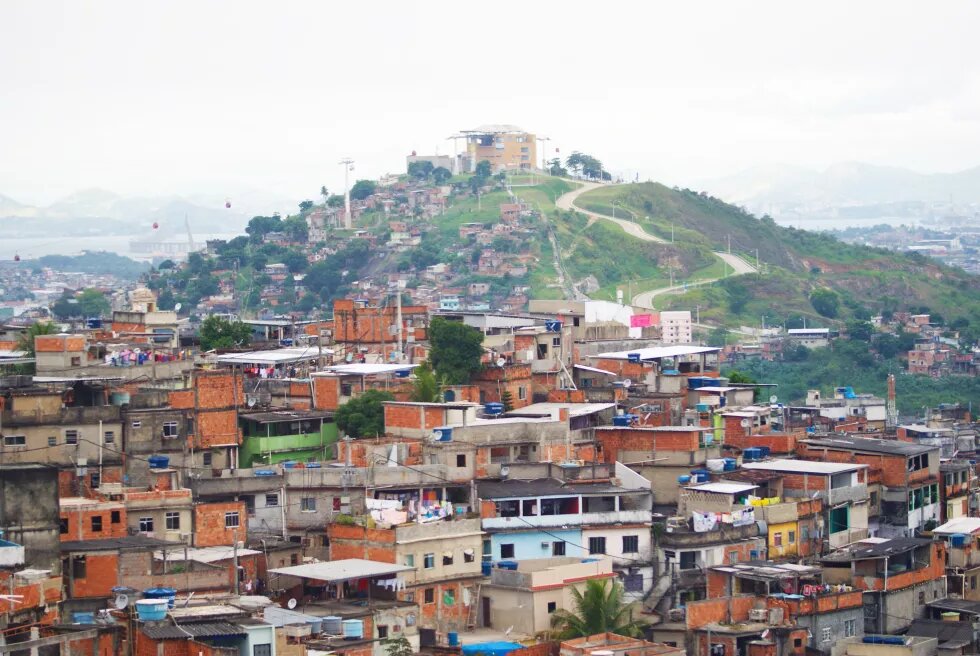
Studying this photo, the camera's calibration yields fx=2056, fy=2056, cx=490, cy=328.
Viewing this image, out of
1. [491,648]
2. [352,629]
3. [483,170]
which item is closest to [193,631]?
[352,629]

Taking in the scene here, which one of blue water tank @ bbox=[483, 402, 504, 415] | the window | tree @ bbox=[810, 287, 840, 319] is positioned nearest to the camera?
the window

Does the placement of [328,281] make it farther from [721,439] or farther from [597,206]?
[721,439]

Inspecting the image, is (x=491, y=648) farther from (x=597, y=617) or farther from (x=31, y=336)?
(x=31, y=336)

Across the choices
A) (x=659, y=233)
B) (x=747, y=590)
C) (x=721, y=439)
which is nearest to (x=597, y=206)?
(x=659, y=233)

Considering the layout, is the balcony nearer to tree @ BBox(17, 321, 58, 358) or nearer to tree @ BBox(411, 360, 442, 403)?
tree @ BBox(411, 360, 442, 403)

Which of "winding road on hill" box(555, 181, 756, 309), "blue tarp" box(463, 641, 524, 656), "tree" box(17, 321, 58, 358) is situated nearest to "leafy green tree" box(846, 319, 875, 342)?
"winding road on hill" box(555, 181, 756, 309)
